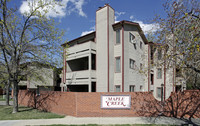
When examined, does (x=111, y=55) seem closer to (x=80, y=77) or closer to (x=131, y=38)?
(x=131, y=38)

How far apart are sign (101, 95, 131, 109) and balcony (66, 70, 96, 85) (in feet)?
18.2

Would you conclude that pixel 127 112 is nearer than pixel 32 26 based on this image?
Yes

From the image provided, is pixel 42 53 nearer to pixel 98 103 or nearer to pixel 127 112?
pixel 98 103

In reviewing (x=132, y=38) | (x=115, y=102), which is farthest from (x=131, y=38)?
(x=115, y=102)

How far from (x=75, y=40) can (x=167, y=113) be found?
14308 millimetres

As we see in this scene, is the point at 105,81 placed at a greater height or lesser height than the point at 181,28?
lesser

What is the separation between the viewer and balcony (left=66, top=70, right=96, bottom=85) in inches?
615

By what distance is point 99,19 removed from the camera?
16438 millimetres

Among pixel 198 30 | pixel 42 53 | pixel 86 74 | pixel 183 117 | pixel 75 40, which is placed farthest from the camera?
pixel 75 40

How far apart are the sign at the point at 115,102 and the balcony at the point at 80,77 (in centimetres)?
554

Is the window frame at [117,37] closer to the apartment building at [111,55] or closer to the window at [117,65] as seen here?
the apartment building at [111,55]

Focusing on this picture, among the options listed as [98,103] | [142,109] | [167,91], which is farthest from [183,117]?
[167,91]

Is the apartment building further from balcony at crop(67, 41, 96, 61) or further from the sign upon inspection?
the sign

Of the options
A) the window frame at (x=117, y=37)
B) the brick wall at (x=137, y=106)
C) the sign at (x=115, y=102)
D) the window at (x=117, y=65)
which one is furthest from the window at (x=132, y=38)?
the sign at (x=115, y=102)
